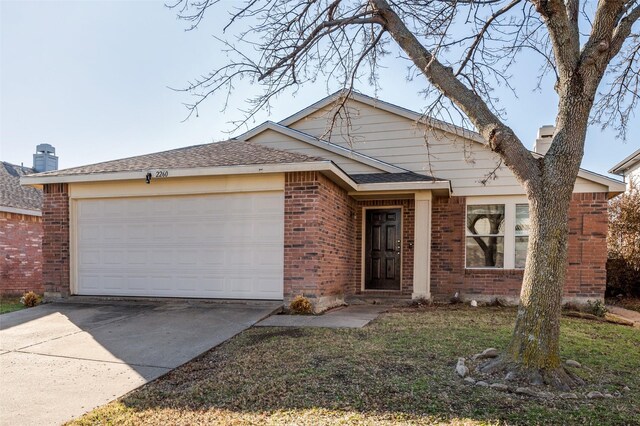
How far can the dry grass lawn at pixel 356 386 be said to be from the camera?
304 cm

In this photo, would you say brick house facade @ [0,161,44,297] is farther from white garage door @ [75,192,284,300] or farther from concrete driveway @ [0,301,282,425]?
concrete driveway @ [0,301,282,425]

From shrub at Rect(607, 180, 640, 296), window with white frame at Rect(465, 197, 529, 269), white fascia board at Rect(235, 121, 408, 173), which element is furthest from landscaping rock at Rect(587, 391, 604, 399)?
shrub at Rect(607, 180, 640, 296)

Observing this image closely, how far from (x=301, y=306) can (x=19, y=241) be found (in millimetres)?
9895

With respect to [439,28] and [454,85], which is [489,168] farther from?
[454,85]

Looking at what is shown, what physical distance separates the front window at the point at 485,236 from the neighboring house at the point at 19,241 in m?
12.1

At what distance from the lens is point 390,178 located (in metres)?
9.42

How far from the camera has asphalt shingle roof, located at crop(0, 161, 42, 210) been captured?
471 inches

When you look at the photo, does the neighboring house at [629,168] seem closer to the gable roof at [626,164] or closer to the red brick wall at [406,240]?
the gable roof at [626,164]

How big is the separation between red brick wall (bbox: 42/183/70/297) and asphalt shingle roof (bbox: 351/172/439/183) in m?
6.41

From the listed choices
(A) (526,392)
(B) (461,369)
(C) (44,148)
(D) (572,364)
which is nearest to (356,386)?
(B) (461,369)

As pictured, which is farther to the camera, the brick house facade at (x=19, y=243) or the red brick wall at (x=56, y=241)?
the brick house facade at (x=19, y=243)

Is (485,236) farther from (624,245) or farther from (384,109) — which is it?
(624,245)

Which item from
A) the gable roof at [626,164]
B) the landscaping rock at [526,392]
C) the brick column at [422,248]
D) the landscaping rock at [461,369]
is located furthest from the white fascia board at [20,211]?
the gable roof at [626,164]

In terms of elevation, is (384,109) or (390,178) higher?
(384,109)
